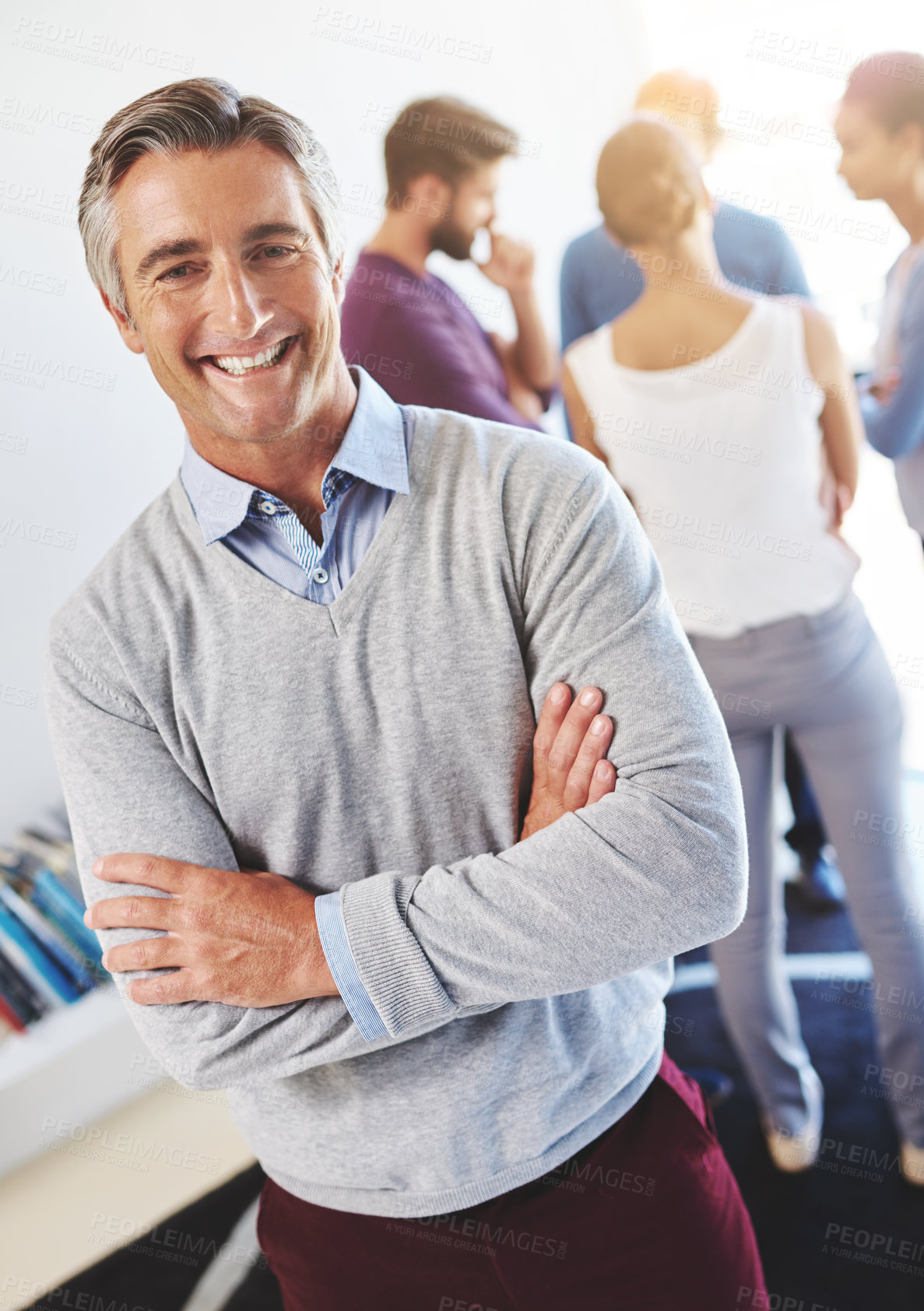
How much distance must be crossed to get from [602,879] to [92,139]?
1.93m

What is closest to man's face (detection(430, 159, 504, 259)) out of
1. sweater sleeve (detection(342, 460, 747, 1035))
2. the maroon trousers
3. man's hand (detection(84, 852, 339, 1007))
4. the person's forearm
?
the person's forearm

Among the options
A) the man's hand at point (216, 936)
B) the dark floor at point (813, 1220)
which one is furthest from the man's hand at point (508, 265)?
the dark floor at point (813, 1220)

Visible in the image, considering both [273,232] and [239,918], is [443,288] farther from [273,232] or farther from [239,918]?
[239,918]

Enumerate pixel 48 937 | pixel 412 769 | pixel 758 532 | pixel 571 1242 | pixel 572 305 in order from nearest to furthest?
pixel 412 769 → pixel 571 1242 → pixel 758 532 → pixel 572 305 → pixel 48 937

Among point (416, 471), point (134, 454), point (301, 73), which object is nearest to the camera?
point (416, 471)

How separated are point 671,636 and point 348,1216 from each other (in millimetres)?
816

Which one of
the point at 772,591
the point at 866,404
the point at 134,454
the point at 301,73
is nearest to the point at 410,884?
the point at 772,591

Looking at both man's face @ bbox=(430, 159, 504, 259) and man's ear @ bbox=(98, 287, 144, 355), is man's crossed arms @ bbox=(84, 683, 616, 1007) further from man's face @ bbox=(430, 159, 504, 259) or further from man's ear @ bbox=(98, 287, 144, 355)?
man's face @ bbox=(430, 159, 504, 259)

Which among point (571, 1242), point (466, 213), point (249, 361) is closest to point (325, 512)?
point (249, 361)

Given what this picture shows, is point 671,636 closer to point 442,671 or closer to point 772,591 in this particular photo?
point 442,671

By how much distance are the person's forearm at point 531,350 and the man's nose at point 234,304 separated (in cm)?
128

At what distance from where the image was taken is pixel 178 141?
1.10 m

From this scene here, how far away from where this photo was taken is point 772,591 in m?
2.13

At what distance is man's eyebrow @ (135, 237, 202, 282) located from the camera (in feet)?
3.69
